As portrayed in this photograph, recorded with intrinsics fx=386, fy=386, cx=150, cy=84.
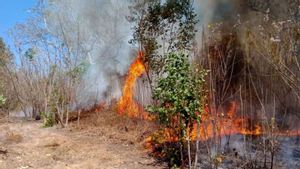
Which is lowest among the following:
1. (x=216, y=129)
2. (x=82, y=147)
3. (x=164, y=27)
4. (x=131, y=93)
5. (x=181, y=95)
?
(x=82, y=147)

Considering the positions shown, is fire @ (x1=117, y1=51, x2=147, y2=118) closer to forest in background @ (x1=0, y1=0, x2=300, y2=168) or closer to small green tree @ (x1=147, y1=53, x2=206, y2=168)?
forest in background @ (x1=0, y1=0, x2=300, y2=168)

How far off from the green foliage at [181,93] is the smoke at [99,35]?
1571cm

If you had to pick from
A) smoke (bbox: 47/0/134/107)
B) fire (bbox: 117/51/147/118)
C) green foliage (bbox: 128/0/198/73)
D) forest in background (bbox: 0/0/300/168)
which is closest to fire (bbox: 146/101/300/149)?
forest in background (bbox: 0/0/300/168)

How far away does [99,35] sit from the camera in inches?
1159

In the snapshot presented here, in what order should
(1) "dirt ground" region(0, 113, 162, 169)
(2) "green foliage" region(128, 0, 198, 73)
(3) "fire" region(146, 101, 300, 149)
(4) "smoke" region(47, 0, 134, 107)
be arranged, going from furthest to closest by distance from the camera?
1. (4) "smoke" region(47, 0, 134, 107)
2. (2) "green foliage" region(128, 0, 198, 73)
3. (1) "dirt ground" region(0, 113, 162, 169)
4. (3) "fire" region(146, 101, 300, 149)

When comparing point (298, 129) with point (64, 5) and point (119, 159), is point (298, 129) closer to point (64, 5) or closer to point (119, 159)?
point (119, 159)

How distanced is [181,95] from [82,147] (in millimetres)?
5206

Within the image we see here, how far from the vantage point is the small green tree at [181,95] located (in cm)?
1016

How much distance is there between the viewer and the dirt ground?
36.8ft

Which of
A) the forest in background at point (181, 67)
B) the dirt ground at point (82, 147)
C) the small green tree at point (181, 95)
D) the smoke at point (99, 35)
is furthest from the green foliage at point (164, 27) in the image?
the smoke at point (99, 35)

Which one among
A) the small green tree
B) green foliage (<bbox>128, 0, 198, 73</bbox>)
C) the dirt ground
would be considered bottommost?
the dirt ground

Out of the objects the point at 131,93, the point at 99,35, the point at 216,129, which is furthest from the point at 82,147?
the point at 99,35

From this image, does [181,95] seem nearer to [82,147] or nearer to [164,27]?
[82,147]

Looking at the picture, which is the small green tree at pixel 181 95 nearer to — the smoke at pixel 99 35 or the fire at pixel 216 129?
the fire at pixel 216 129
